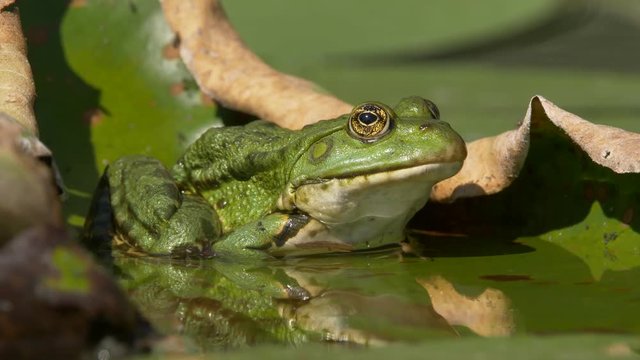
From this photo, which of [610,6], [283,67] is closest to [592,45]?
[610,6]

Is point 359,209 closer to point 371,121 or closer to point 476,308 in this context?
point 371,121

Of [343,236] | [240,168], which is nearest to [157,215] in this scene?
[240,168]

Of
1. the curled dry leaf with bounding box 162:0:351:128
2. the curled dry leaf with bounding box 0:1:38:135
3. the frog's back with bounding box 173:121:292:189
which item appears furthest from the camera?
the curled dry leaf with bounding box 162:0:351:128

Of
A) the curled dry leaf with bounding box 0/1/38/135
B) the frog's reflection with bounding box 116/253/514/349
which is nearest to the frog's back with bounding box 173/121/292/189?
the frog's reflection with bounding box 116/253/514/349

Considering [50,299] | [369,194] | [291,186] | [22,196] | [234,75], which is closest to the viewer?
[50,299]

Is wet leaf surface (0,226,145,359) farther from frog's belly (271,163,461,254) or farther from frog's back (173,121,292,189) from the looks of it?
frog's back (173,121,292,189)

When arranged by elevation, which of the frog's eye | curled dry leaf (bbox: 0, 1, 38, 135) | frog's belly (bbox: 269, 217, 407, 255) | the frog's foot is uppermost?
the frog's eye

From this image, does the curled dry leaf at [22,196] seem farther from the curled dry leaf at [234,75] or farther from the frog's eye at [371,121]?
the curled dry leaf at [234,75]
